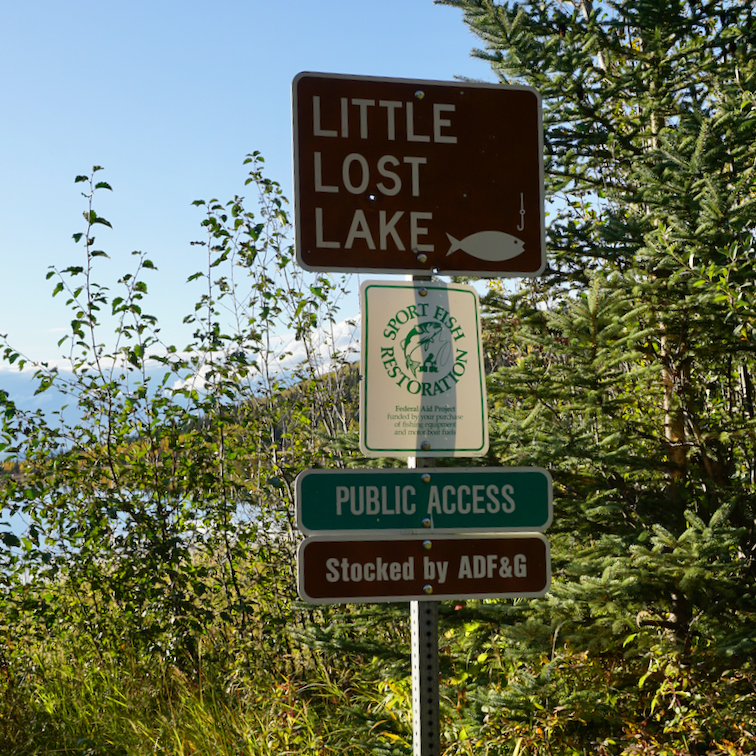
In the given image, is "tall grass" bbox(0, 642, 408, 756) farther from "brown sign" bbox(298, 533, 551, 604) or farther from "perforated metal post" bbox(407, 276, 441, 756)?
"brown sign" bbox(298, 533, 551, 604)

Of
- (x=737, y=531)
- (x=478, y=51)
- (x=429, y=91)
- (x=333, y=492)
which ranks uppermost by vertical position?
(x=478, y=51)

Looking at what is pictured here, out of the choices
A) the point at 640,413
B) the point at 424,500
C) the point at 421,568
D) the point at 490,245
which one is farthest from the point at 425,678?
the point at 640,413

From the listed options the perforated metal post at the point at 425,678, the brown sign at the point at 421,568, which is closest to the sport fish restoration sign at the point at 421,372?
the brown sign at the point at 421,568

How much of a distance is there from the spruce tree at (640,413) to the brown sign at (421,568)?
135 cm

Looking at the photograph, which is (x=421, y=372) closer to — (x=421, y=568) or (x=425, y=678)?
(x=421, y=568)

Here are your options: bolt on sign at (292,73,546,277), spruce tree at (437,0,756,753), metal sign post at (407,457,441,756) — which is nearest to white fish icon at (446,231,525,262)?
bolt on sign at (292,73,546,277)

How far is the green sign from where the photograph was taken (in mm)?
1996

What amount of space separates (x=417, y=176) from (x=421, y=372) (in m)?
0.58

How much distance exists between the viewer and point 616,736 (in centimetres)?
372

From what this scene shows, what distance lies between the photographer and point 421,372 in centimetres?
209

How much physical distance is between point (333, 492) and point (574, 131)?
3090mm

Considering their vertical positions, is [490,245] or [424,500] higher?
[490,245]

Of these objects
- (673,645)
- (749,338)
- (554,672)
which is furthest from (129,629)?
A: (749,338)

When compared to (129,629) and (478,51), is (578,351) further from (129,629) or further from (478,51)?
(129,629)
